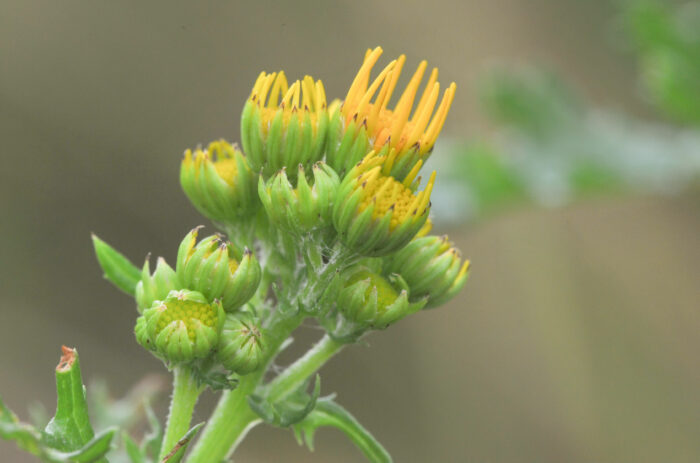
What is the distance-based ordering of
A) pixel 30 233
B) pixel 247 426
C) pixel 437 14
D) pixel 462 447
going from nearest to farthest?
1. pixel 247 426
2. pixel 30 233
3. pixel 462 447
4. pixel 437 14

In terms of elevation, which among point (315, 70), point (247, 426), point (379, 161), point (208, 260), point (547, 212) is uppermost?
point (315, 70)

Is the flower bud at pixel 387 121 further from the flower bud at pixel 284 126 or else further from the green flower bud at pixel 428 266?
the green flower bud at pixel 428 266

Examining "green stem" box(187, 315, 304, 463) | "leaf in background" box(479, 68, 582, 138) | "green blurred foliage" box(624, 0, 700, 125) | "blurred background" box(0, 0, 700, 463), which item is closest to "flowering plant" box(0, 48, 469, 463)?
"green stem" box(187, 315, 304, 463)

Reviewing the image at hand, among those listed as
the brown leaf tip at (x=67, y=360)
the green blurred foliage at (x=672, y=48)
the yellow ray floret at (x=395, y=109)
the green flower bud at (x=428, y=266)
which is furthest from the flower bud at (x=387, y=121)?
the green blurred foliage at (x=672, y=48)

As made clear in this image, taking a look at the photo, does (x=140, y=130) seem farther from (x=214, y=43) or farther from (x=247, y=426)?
(x=247, y=426)

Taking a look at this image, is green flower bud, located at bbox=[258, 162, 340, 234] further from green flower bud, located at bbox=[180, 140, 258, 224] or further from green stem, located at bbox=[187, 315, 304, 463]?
green stem, located at bbox=[187, 315, 304, 463]

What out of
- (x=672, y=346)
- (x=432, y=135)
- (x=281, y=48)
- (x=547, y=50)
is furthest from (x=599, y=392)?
(x=432, y=135)

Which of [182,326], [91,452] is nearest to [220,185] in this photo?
[182,326]

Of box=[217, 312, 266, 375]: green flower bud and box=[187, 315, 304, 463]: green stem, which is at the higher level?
box=[217, 312, 266, 375]: green flower bud
